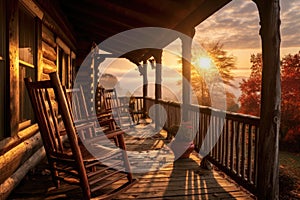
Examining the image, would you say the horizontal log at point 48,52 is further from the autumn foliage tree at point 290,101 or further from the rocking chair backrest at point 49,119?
the autumn foliage tree at point 290,101

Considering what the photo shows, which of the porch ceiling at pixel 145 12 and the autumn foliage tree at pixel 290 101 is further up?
the porch ceiling at pixel 145 12

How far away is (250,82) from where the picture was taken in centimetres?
1232

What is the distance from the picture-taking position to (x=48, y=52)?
374 cm

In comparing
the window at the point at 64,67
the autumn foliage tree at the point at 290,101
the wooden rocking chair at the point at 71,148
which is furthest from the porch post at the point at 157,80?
the autumn foliage tree at the point at 290,101

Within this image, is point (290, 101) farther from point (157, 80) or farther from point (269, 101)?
point (269, 101)

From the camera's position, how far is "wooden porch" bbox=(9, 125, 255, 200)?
2.39 meters

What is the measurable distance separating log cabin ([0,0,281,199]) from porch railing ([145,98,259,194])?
4cm

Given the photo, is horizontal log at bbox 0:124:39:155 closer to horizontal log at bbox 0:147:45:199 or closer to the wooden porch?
horizontal log at bbox 0:147:45:199

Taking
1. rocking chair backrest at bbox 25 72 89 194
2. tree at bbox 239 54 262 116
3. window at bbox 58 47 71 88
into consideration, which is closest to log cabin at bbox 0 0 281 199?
rocking chair backrest at bbox 25 72 89 194

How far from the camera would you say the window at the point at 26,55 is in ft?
8.67

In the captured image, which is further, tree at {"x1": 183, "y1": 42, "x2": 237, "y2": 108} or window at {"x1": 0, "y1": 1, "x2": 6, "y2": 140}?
tree at {"x1": 183, "y1": 42, "x2": 237, "y2": 108}

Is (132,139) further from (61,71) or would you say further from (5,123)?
(5,123)

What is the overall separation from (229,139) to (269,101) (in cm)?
113

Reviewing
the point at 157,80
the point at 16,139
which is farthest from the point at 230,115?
the point at 157,80
